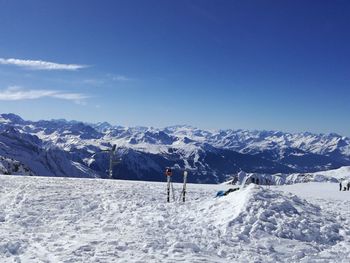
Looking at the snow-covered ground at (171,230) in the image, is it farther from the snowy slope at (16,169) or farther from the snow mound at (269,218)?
the snowy slope at (16,169)

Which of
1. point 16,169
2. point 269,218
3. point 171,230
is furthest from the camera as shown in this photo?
point 16,169

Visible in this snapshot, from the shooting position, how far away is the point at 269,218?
1805 centimetres

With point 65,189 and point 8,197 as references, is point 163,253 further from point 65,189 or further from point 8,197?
point 65,189

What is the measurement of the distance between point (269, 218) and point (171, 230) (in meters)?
4.23

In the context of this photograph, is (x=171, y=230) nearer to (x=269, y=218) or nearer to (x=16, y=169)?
(x=269, y=218)

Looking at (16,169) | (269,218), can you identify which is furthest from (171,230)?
(16,169)

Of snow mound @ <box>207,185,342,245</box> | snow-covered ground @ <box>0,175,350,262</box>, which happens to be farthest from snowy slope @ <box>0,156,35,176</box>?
snow mound @ <box>207,185,342,245</box>

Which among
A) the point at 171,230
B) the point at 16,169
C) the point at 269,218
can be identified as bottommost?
the point at 16,169

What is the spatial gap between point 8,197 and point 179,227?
40.5 ft

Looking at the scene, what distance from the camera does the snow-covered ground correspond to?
45.5 ft

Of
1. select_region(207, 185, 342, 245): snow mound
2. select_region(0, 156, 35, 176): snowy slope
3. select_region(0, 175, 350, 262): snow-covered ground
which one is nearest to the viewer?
select_region(0, 175, 350, 262): snow-covered ground

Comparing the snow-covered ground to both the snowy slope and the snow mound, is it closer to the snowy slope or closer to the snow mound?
the snow mound

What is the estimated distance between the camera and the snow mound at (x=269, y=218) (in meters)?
16.8

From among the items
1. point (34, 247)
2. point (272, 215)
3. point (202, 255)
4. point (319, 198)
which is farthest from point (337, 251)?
point (319, 198)
